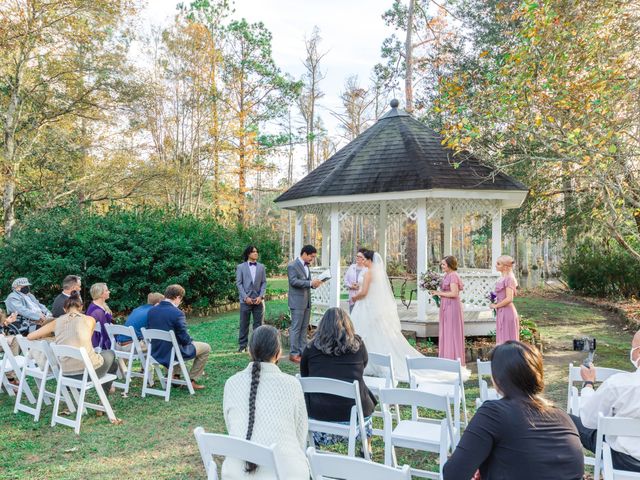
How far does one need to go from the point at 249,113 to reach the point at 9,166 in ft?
47.4

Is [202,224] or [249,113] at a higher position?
[249,113]

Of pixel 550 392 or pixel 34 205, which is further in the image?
pixel 34 205

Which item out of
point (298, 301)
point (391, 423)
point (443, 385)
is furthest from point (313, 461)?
point (298, 301)

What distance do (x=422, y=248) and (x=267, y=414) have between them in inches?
303

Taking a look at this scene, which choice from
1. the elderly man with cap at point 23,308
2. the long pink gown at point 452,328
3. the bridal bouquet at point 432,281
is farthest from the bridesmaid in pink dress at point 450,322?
the elderly man with cap at point 23,308

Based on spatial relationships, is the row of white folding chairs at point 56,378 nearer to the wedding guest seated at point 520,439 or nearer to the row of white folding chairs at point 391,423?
the row of white folding chairs at point 391,423

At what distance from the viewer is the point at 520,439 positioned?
7.76 feet

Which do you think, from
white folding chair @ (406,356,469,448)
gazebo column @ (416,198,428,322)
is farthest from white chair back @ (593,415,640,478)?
gazebo column @ (416,198,428,322)

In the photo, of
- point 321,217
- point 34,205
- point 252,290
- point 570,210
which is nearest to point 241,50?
point 34,205

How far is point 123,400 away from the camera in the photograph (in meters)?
6.71

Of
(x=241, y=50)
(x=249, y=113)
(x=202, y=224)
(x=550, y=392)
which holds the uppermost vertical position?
(x=241, y=50)

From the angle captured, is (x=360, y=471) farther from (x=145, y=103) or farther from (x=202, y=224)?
(x=145, y=103)

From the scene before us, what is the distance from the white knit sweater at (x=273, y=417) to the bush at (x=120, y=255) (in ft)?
38.7

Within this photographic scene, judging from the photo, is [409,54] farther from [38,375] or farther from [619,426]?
[619,426]
